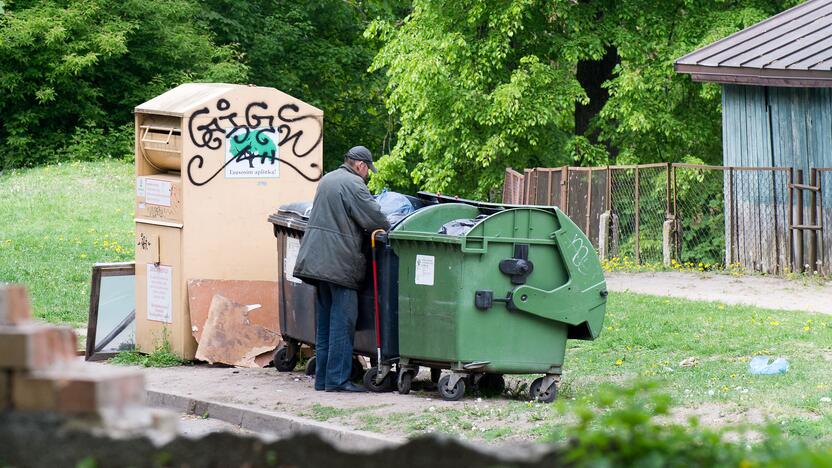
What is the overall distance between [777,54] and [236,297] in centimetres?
1050

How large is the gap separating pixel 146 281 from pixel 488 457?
7.22m

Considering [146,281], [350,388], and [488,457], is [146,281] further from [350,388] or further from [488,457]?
[488,457]

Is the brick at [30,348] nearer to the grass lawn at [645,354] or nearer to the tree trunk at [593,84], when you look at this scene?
the grass lawn at [645,354]

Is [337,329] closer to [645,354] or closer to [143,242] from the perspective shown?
[143,242]

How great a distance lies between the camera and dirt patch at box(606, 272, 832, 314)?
46.0 feet

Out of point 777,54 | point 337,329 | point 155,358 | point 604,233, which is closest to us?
point 337,329

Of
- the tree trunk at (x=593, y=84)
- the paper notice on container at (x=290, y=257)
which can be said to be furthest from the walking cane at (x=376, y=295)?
the tree trunk at (x=593, y=84)

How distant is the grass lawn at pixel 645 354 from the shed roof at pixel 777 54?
4.69 metres

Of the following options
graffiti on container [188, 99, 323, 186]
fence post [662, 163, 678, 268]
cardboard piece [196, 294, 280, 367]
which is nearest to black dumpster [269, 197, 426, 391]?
cardboard piece [196, 294, 280, 367]

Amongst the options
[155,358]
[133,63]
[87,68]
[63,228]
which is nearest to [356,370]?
[155,358]

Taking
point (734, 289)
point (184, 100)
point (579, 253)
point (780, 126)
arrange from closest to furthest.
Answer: point (579, 253)
point (184, 100)
point (734, 289)
point (780, 126)

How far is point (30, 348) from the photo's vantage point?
12.8 feet

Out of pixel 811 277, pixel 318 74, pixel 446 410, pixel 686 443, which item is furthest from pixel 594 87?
pixel 686 443

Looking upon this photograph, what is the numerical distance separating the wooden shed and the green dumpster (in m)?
9.30
